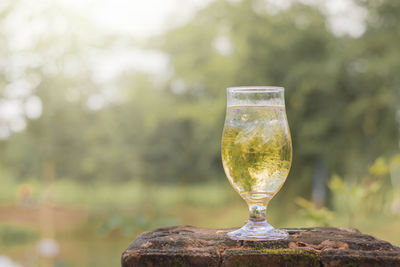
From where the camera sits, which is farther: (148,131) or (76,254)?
(148,131)

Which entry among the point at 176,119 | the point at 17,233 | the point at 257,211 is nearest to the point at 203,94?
the point at 176,119

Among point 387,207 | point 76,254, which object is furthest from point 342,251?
point 76,254

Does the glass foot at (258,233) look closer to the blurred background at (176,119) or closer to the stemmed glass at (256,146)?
the stemmed glass at (256,146)

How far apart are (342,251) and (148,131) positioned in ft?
19.4

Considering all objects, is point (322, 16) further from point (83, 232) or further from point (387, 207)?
point (83, 232)

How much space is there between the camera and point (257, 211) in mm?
1320

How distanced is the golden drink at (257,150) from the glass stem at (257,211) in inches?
1.3

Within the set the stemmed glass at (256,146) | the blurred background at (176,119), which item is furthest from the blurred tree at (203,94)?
the stemmed glass at (256,146)

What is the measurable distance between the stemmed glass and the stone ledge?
106 mm

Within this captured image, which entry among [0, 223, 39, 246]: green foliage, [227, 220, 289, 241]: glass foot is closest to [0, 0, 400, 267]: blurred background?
[0, 223, 39, 246]: green foliage

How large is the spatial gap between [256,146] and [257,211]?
222 mm

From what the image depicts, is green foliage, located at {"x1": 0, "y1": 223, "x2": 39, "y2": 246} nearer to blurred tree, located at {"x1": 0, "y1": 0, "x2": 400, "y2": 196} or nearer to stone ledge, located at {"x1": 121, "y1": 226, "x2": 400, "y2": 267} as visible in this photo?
blurred tree, located at {"x1": 0, "y1": 0, "x2": 400, "y2": 196}

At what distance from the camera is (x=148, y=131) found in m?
6.89

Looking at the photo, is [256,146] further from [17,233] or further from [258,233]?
[17,233]
